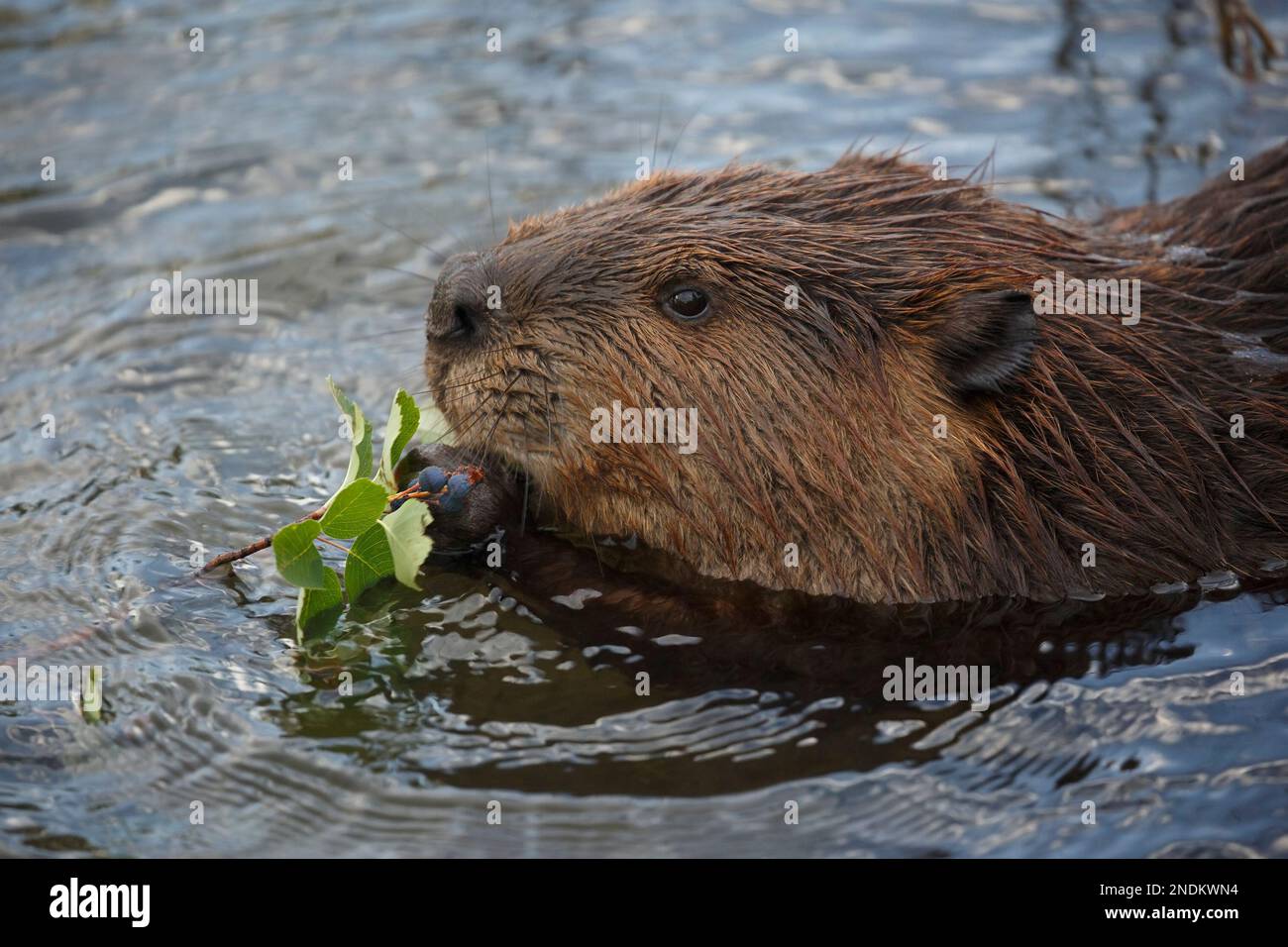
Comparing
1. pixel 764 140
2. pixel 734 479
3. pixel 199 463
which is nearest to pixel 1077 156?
pixel 764 140

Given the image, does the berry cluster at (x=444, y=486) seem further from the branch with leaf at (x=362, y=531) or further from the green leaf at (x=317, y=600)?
the green leaf at (x=317, y=600)

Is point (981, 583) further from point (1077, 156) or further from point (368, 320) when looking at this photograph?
point (1077, 156)

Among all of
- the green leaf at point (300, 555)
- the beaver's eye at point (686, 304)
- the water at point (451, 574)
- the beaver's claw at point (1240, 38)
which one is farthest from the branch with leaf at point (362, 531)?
the beaver's claw at point (1240, 38)

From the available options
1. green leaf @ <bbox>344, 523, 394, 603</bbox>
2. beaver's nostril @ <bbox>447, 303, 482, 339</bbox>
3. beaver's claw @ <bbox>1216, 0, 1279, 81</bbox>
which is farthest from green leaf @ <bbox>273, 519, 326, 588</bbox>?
beaver's claw @ <bbox>1216, 0, 1279, 81</bbox>

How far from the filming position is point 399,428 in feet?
15.2

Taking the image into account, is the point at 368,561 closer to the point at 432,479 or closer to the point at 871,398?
the point at 432,479

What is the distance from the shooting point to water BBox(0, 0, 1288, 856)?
402cm

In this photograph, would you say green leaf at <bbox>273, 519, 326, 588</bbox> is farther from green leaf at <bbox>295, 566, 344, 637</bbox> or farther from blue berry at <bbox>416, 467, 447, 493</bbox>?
blue berry at <bbox>416, 467, 447, 493</bbox>

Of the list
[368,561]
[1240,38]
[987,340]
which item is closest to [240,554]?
[368,561]

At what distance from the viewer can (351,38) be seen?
9461 mm

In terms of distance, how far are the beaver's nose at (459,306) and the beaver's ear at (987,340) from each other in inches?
56.0

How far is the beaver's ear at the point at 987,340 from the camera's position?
→ 4.41 m

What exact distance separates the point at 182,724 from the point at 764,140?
5240mm

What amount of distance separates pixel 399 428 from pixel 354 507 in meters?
0.36
